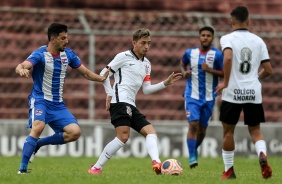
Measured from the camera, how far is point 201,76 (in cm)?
1439

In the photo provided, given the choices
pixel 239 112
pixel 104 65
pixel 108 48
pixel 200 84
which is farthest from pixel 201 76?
pixel 108 48

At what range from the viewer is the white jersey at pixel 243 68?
412 inches

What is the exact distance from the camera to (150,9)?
72.2ft

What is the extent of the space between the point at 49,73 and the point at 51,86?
17cm

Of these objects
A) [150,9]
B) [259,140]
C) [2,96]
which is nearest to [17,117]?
[2,96]

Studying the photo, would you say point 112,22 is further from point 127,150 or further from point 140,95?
point 127,150

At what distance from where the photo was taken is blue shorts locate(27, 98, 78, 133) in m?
11.5

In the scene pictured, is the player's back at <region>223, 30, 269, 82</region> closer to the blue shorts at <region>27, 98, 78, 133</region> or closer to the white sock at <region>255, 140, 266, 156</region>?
the white sock at <region>255, 140, 266, 156</region>

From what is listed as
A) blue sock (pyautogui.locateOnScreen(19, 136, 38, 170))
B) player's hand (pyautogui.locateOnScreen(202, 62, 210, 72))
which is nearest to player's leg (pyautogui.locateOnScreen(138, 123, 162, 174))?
blue sock (pyautogui.locateOnScreen(19, 136, 38, 170))

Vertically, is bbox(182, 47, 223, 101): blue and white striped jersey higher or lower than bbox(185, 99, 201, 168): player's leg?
higher

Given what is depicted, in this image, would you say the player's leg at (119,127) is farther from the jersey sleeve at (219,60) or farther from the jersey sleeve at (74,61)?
the jersey sleeve at (219,60)

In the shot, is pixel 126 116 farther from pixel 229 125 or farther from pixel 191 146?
pixel 191 146

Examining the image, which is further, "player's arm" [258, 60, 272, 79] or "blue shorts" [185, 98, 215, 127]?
"blue shorts" [185, 98, 215, 127]

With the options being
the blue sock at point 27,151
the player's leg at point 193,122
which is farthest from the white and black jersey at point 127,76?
the player's leg at point 193,122
